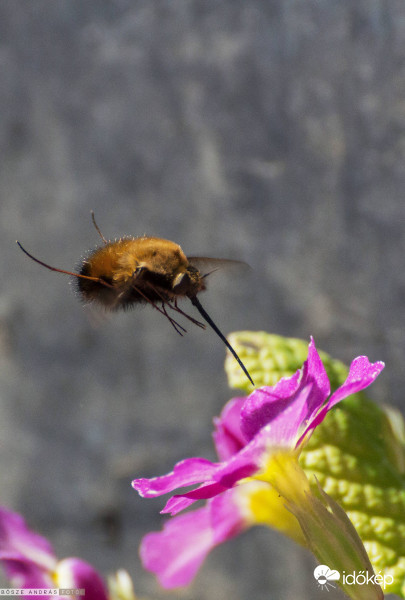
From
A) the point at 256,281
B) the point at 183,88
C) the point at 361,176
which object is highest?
the point at 183,88

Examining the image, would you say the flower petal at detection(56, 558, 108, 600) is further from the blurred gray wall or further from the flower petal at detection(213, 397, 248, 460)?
the blurred gray wall

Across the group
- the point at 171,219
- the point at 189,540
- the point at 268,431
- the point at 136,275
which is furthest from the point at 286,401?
the point at 171,219

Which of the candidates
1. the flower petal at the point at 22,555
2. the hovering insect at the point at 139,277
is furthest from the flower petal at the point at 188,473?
the flower petal at the point at 22,555

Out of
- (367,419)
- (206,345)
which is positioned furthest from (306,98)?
(367,419)

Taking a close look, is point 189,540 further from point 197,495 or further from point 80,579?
point 197,495

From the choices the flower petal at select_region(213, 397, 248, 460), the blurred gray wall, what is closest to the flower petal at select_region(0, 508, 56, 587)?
the flower petal at select_region(213, 397, 248, 460)

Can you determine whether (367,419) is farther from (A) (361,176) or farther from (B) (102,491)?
(B) (102,491)
